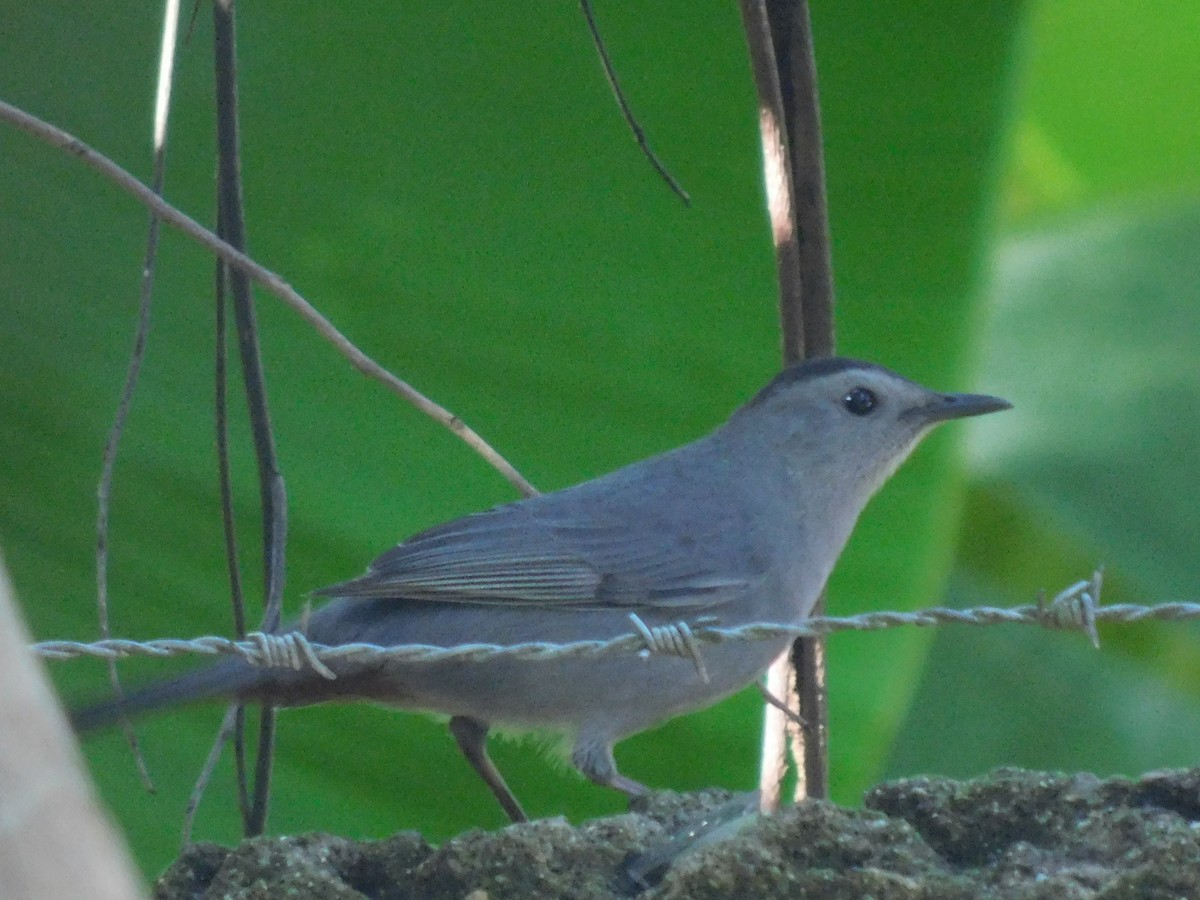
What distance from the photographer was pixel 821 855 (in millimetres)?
2086

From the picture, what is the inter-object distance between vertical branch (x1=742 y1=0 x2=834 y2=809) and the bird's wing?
0.87ft

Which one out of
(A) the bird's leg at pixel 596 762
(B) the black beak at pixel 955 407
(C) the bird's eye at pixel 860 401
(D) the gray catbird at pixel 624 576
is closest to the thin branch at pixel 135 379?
(D) the gray catbird at pixel 624 576

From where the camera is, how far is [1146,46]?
6.26 metres

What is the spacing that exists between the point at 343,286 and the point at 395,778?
134cm

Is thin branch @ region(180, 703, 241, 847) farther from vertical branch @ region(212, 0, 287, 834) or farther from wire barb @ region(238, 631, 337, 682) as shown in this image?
wire barb @ region(238, 631, 337, 682)

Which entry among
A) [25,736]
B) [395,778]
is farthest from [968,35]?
[25,736]

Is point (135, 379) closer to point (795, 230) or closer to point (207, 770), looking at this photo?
point (207, 770)

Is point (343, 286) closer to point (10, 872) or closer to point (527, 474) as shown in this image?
point (527, 474)

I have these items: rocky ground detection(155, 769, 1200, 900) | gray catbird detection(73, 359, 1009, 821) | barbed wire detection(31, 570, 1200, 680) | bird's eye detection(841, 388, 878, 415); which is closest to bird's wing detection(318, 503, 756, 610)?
gray catbird detection(73, 359, 1009, 821)

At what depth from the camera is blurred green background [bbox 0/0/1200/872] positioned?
414 centimetres

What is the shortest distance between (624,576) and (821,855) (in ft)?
4.25

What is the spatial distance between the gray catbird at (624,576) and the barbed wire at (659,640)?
440mm

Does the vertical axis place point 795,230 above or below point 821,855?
above

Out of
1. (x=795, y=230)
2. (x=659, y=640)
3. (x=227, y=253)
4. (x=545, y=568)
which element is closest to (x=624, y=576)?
(x=545, y=568)
